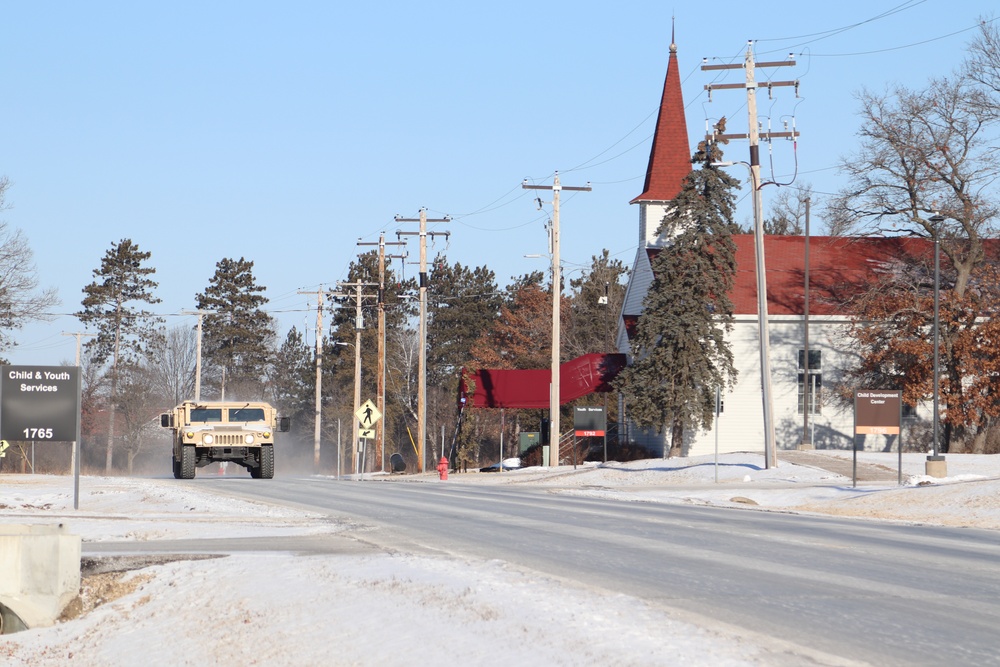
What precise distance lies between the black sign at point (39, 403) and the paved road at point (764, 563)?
477 centimetres

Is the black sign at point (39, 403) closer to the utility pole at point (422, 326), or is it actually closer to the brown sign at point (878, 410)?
the brown sign at point (878, 410)

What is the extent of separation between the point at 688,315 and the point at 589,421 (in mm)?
6162

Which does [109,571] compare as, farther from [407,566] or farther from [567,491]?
[567,491]

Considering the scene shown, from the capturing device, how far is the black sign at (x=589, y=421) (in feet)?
154

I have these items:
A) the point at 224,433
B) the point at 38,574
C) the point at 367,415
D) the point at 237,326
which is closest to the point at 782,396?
the point at 367,415

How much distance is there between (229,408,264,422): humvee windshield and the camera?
40156 mm

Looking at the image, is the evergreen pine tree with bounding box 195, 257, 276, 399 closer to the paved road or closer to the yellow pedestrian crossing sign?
the yellow pedestrian crossing sign

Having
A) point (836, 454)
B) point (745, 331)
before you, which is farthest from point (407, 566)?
point (745, 331)

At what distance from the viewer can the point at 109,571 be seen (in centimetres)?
1435

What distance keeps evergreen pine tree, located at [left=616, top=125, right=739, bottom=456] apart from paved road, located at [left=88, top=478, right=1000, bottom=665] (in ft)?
77.0

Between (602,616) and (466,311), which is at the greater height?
(466,311)

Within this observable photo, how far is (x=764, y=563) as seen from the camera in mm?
14375

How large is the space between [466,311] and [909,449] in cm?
5409

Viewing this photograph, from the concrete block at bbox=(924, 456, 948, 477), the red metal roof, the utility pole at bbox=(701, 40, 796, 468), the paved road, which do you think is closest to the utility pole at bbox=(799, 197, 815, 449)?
the red metal roof
